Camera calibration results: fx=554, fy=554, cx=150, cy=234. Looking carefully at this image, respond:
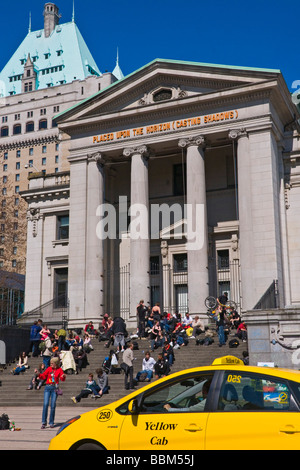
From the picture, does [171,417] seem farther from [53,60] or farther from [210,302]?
[53,60]

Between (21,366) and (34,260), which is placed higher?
(34,260)

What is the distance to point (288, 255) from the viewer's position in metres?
32.0

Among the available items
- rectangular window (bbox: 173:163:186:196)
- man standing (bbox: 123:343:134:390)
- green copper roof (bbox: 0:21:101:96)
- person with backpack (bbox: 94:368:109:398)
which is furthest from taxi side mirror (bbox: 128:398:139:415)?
green copper roof (bbox: 0:21:101:96)

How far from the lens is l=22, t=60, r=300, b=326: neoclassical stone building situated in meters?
31.0

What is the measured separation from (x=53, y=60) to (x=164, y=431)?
13500 centimetres

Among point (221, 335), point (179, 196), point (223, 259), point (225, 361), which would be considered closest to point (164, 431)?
point (225, 361)

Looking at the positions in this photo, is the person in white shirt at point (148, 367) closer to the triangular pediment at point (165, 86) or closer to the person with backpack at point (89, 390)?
the person with backpack at point (89, 390)

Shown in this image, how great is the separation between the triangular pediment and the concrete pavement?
20.4 m

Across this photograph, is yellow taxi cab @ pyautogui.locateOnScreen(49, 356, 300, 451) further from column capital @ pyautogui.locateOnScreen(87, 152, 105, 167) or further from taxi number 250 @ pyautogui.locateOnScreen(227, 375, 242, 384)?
column capital @ pyautogui.locateOnScreen(87, 152, 105, 167)

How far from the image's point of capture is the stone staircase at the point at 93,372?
20692 millimetres

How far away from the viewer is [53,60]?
132500 mm

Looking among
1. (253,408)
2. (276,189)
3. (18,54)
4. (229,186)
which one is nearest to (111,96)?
(229,186)
